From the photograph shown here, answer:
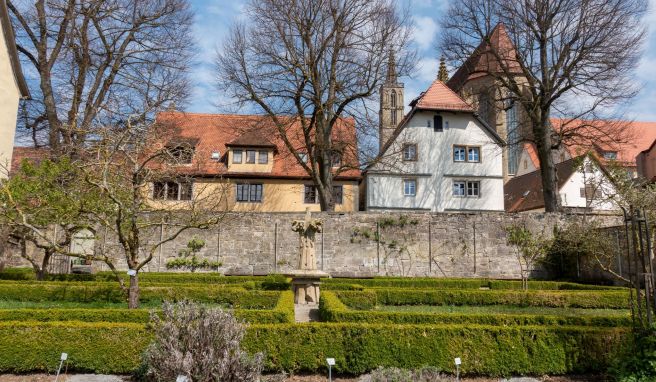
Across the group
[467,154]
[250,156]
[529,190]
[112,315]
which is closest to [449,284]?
[112,315]

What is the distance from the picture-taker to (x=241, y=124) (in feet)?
91.0

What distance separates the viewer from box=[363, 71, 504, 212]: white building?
2955 cm

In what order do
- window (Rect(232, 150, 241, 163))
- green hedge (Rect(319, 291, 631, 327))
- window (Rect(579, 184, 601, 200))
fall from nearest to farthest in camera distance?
green hedge (Rect(319, 291, 631, 327)) → window (Rect(579, 184, 601, 200)) → window (Rect(232, 150, 241, 163))

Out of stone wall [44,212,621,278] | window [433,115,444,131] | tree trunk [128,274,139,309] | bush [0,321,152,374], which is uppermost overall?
window [433,115,444,131]

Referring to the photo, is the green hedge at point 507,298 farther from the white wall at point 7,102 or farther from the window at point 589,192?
the white wall at point 7,102

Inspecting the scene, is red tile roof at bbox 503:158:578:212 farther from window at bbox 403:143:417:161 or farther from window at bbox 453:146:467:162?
window at bbox 403:143:417:161

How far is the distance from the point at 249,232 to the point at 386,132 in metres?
18.2

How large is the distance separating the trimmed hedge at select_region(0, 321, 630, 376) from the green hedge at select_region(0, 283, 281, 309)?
18.8 feet

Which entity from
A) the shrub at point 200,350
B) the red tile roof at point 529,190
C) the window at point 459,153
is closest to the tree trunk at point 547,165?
the window at point 459,153

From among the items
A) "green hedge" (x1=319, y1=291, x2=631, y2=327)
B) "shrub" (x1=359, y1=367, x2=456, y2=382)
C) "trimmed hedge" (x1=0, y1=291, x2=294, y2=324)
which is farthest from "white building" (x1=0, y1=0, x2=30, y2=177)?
"shrub" (x1=359, y1=367, x2=456, y2=382)

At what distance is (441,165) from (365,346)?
79.5 ft

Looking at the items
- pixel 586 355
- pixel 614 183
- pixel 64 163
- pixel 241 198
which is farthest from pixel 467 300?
pixel 241 198

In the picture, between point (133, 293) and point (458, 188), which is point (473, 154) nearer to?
point (458, 188)

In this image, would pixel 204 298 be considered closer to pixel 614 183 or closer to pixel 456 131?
pixel 614 183
